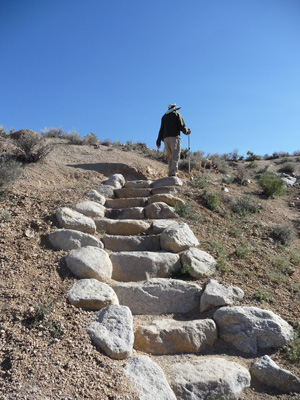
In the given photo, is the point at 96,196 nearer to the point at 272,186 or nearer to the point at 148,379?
the point at 148,379

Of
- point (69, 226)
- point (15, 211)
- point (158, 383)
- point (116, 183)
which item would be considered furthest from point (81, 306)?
point (116, 183)

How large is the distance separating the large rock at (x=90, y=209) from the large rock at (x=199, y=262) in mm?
1948

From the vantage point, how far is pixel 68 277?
13.4 ft

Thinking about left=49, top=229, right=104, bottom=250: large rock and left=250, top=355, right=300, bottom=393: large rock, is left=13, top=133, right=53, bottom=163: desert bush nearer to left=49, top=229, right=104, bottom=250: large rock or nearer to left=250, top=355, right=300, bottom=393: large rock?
left=49, top=229, right=104, bottom=250: large rock

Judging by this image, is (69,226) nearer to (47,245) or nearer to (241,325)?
(47,245)

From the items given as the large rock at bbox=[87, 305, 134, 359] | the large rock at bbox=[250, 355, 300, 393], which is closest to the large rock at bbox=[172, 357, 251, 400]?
the large rock at bbox=[250, 355, 300, 393]

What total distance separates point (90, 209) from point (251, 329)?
3429 millimetres

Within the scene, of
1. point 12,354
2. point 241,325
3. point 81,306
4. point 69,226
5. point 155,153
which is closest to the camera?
point 12,354

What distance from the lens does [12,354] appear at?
2797 mm

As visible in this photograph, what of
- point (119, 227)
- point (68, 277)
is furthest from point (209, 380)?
point (119, 227)

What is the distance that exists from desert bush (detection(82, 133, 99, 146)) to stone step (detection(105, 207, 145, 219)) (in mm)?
5872

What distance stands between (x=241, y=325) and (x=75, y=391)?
6.93 feet

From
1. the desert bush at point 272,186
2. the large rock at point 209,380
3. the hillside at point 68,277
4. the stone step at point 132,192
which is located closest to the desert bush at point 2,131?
the hillside at point 68,277

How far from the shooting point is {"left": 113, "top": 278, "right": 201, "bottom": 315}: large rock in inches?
165
